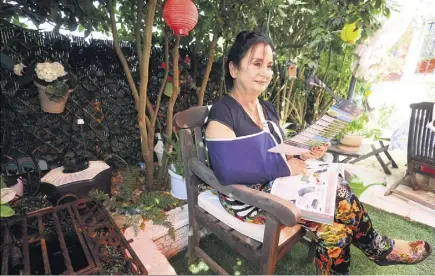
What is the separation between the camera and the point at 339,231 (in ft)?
4.13

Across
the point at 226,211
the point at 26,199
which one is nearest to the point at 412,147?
the point at 226,211

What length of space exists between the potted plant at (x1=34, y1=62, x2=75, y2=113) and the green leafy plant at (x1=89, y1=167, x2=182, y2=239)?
2.46 ft

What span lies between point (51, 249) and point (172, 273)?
0.65m

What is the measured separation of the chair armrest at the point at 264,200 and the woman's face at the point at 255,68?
0.56 m

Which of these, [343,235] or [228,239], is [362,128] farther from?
[228,239]

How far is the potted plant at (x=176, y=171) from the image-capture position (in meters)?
2.09

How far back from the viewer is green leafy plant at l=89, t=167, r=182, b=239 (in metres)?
1.77

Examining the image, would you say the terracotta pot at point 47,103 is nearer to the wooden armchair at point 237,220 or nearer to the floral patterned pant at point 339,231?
the wooden armchair at point 237,220

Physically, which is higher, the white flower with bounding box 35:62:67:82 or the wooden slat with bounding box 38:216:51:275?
the white flower with bounding box 35:62:67:82

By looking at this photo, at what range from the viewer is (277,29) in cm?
263

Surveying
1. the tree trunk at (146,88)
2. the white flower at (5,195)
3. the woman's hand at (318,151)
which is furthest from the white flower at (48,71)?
the woman's hand at (318,151)

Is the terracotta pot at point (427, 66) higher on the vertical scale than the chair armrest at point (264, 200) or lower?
higher

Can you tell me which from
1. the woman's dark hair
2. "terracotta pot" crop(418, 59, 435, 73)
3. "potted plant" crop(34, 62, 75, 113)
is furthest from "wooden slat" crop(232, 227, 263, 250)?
"terracotta pot" crop(418, 59, 435, 73)

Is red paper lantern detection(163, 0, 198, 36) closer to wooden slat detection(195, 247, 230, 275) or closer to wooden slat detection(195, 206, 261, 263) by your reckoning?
wooden slat detection(195, 206, 261, 263)
